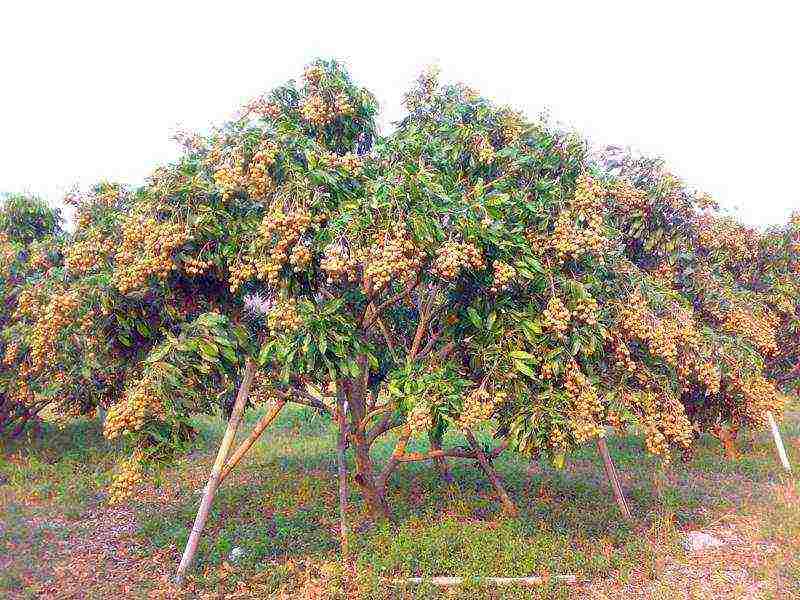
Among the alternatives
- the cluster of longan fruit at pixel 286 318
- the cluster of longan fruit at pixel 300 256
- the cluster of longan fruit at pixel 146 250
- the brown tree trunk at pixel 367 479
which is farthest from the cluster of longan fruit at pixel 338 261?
the brown tree trunk at pixel 367 479

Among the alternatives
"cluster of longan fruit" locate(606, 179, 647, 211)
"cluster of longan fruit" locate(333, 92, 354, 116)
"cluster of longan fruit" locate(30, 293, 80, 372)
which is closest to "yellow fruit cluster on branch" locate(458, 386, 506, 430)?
"cluster of longan fruit" locate(606, 179, 647, 211)

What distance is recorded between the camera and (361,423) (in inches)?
222

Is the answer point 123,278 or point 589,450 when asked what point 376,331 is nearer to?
point 123,278

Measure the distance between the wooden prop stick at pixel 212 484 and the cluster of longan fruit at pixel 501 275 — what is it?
217 cm

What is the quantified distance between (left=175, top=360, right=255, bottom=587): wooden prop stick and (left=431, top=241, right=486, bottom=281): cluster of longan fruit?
6.44 feet

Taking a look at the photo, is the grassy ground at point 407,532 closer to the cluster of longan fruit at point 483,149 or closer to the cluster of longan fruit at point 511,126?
the cluster of longan fruit at point 483,149

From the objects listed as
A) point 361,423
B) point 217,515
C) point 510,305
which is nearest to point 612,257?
point 510,305

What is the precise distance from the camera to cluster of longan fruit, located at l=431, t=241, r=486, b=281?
3.82 metres

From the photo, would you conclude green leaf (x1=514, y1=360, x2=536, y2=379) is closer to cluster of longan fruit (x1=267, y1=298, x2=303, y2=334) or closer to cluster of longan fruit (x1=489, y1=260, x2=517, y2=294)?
cluster of longan fruit (x1=489, y1=260, x2=517, y2=294)

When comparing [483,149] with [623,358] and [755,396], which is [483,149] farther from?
[755,396]

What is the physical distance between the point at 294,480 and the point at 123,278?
14.9 feet

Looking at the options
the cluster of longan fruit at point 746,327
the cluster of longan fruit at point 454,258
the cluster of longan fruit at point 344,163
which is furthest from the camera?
the cluster of longan fruit at point 746,327

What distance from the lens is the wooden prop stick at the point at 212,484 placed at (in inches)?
185

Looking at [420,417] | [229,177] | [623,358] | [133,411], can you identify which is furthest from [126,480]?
[623,358]
